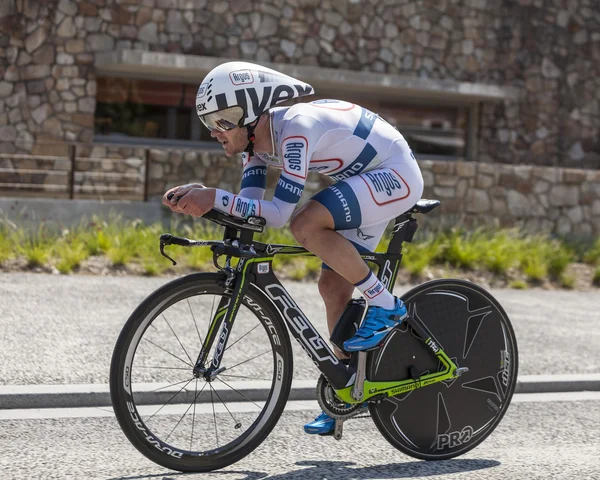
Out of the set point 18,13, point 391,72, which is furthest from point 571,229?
point 18,13

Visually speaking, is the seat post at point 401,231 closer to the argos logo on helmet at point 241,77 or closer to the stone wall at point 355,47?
the argos logo on helmet at point 241,77

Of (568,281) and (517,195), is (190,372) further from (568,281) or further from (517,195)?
(517,195)

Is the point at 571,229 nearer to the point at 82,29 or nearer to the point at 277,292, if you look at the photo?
the point at 82,29

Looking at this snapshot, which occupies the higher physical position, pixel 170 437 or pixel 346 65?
pixel 346 65

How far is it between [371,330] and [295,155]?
963 mm

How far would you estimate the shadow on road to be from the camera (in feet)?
15.6

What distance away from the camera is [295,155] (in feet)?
15.1

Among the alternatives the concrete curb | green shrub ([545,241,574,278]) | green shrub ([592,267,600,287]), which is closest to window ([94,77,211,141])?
green shrub ([545,241,574,278])

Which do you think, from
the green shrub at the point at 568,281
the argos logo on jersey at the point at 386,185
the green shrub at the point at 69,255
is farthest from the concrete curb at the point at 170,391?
the green shrub at the point at 568,281

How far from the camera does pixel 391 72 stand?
66.8 feet

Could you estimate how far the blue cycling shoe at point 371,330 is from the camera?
495 centimetres

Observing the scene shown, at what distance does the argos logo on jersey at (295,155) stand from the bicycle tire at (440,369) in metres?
0.98

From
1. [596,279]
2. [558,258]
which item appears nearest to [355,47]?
[558,258]

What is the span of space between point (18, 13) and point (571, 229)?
388 inches
